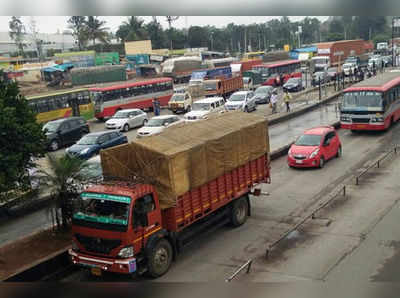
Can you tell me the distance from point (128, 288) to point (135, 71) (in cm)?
7455

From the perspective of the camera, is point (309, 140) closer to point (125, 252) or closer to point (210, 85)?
point (125, 252)

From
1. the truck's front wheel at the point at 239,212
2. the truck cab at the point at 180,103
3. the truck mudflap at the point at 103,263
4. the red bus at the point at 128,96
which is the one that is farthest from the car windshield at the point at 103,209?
the truck cab at the point at 180,103

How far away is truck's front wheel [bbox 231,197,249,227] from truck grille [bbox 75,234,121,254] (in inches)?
161

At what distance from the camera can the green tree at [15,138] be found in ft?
27.9

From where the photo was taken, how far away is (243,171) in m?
12.5

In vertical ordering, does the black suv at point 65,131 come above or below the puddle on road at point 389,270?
above

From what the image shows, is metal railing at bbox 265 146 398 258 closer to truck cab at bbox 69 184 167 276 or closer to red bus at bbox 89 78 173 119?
truck cab at bbox 69 184 167 276

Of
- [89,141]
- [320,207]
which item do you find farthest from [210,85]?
[320,207]

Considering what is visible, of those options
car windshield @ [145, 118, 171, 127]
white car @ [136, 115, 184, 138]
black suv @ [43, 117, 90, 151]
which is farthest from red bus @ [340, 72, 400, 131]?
black suv @ [43, 117, 90, 151]

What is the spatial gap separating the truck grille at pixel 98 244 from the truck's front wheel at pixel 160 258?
0.78 metres

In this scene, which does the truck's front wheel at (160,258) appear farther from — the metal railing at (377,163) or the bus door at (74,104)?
the bus door at (74,104)

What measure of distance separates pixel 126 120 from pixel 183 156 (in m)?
20.8

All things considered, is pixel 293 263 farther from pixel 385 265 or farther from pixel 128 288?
pixel 128 288

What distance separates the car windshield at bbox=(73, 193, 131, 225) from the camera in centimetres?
922
